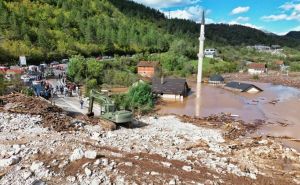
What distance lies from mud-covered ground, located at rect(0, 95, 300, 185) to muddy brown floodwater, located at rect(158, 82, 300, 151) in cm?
1023

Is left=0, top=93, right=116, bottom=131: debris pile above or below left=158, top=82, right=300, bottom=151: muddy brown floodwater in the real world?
above

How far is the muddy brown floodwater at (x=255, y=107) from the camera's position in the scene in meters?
39.4


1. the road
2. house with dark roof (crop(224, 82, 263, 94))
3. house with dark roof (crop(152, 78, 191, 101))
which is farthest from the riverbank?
the road

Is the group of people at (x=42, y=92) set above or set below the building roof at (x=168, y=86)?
above

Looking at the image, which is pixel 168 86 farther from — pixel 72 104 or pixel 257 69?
pixel 257 69

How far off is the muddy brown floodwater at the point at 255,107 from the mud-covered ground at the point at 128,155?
403 inches

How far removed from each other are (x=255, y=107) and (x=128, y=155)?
36843 millimetres

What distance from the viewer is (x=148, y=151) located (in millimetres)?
20891

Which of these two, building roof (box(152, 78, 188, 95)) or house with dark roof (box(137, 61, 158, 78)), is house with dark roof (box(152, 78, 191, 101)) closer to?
building roof (box(152, 78, 188, 95))

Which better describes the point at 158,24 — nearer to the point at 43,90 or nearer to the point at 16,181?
the point at 43,90

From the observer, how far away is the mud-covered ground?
16.6 m

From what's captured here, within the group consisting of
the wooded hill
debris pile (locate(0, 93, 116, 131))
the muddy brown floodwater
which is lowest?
the muddy brown floodwater

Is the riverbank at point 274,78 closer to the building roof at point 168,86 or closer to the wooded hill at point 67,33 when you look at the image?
the wooded hill at point 67,33

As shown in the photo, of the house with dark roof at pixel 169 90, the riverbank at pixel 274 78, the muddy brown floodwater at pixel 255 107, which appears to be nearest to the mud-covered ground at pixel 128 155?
the muddy brown floodwater at pixel 255 107
